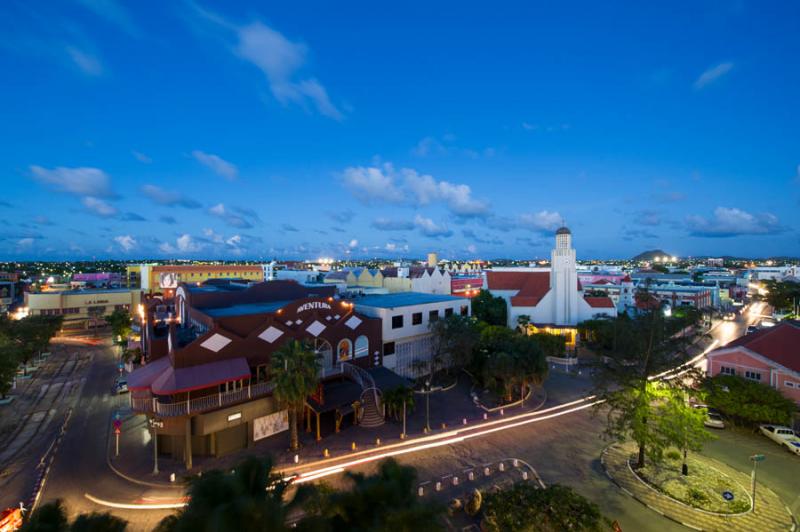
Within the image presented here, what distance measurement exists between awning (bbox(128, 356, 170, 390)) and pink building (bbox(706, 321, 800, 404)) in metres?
46.7

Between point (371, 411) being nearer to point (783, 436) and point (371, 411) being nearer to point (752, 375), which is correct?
point (783, 436)

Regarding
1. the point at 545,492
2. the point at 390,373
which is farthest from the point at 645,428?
the point at 390,373

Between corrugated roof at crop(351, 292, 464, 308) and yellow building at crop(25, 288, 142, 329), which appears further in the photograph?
yellow building at crop(25, 288, 142, 329)

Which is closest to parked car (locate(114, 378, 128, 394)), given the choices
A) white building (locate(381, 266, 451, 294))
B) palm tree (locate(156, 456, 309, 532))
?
palm tree (locate(156, 456, 309, 532))

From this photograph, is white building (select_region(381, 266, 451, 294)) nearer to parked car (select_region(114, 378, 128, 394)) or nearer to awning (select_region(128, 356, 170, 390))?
parked car (select_region(114, 378, 128, 394))

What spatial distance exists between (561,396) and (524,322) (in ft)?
82.9

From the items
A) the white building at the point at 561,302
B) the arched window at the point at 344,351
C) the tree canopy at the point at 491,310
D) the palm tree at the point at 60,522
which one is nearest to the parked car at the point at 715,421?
the arched window at the point at 344,351

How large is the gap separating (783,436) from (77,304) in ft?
339

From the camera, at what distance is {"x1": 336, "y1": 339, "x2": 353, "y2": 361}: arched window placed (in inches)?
1305

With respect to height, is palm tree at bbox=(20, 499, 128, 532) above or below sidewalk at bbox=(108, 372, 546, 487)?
above

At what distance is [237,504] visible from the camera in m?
9.56

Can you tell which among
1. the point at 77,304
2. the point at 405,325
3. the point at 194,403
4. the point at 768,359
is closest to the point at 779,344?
the point at 768,359

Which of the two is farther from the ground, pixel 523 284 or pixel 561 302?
pixel 523 284

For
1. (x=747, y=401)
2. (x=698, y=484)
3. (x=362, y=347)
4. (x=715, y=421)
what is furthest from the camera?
(x=362, y=347)
